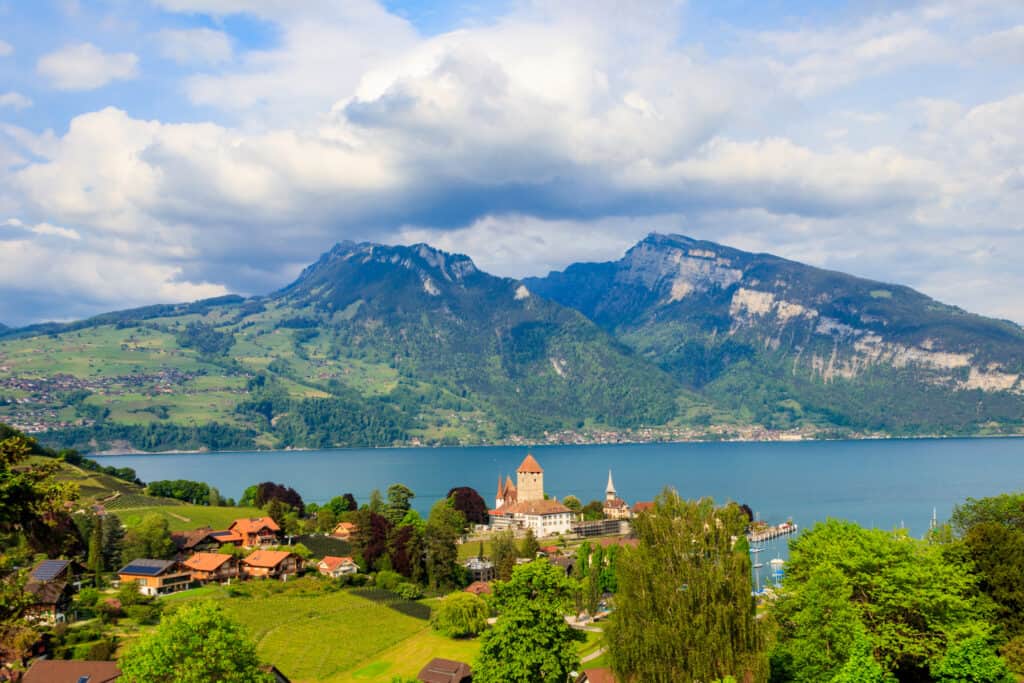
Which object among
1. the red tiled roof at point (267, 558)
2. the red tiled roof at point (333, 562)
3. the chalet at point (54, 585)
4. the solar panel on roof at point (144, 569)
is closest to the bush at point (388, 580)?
the red tiled roof at point (333, 562)

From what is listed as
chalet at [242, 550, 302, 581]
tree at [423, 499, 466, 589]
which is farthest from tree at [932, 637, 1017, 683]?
chalet at [242, 550, 302, 581]

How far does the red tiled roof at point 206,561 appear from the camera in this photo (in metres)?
72.8

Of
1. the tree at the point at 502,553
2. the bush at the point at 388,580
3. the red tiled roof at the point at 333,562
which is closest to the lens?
the tree at the point at 502,553

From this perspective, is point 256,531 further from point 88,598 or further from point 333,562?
point 88,598

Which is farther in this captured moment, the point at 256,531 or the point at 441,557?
the point at 256,531

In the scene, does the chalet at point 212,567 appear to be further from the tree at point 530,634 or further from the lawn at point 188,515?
the tree at point 530,634

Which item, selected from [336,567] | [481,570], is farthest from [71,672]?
[481,570]

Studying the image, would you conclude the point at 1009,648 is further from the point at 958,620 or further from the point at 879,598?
the point at 879,598

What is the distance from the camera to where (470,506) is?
123500mm

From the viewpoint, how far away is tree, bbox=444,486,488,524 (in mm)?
122250

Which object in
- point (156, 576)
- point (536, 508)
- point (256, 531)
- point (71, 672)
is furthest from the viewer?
point (536, 508)

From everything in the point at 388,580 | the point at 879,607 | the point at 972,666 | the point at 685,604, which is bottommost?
the point at 388,580

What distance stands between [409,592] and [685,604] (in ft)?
146

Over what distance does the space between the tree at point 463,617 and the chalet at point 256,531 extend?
41.6 metres
